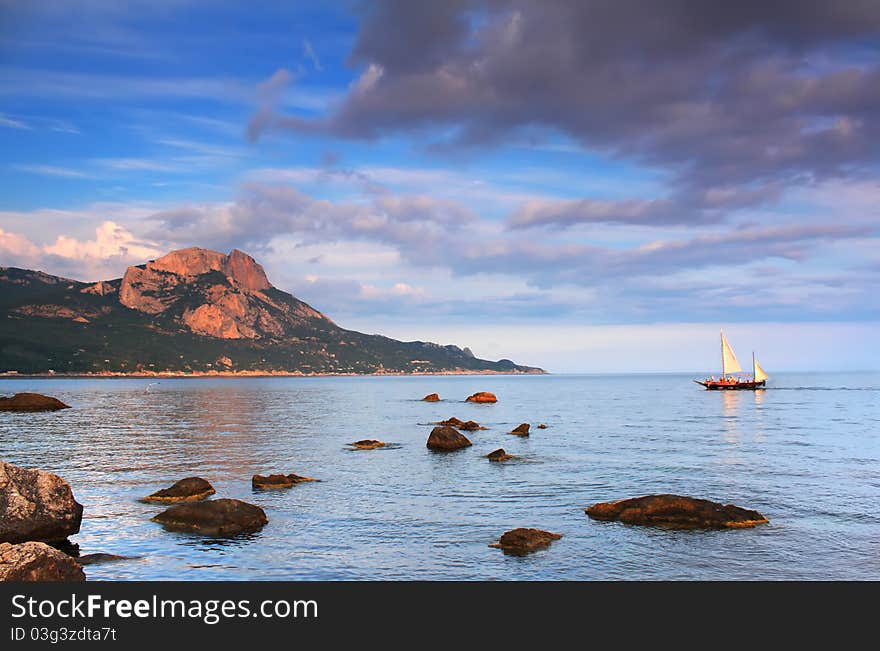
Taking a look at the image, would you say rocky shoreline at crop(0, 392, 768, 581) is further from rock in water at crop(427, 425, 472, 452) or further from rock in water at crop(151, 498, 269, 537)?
rock in water at crop(427, 425, 472, 452)

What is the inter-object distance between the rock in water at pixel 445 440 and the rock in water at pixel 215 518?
31.1 metres

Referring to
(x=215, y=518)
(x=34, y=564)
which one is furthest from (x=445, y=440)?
(x=34, y=564)

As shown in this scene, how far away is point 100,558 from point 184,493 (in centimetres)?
1202

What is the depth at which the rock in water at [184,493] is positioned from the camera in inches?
1372

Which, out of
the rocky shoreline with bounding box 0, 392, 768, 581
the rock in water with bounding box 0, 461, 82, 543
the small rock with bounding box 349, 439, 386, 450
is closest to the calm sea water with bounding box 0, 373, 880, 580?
the rocky shoreline with bounding box 0, 392, 768, 581

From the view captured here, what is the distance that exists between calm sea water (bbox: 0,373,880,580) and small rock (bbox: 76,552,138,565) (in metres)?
0.51

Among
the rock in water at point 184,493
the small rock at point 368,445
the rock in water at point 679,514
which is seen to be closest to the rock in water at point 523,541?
the rock in water at point 679,514

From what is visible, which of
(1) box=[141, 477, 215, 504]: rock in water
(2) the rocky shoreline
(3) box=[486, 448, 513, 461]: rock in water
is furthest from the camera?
(3) box=[486, 448, 513, 461]: rock in water

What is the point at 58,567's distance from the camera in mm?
18672

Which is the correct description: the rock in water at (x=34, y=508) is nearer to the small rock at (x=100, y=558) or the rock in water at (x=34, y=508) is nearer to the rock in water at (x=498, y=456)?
the small rock at (x=100, y=558)

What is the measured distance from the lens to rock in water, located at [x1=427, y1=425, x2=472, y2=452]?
194 ft
